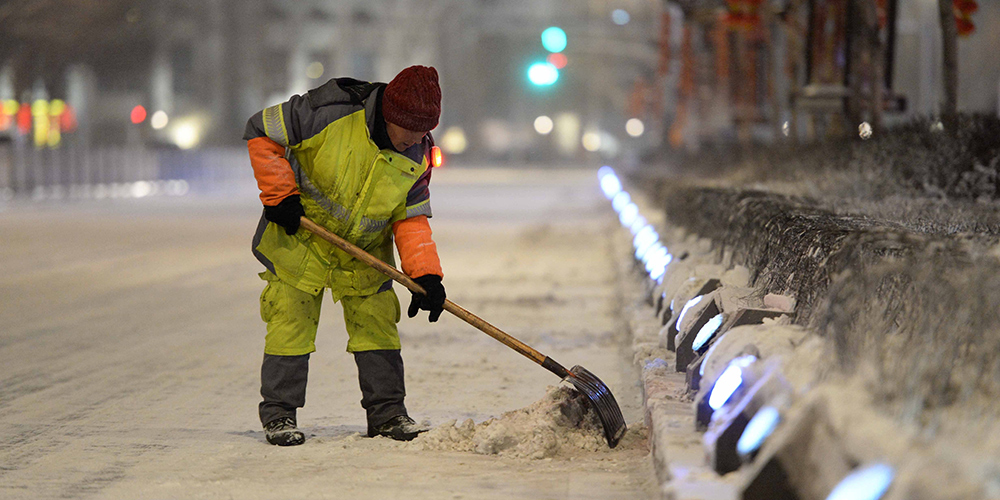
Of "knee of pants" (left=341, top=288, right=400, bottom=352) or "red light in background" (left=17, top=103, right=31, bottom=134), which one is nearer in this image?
"knee of pants" (left=341, top=288, right=400, bottom=352)

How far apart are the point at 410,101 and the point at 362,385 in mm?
1331

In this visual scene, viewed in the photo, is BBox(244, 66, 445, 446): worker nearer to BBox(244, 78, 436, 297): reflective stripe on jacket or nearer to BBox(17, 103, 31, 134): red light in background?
BBox(244, 78, 436, 297): reflective stripe on jacket

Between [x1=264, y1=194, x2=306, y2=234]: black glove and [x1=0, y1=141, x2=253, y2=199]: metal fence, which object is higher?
[x1=264, y1=194, x2=306, y2=234]: black glove

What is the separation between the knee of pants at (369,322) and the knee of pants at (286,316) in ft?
0.65

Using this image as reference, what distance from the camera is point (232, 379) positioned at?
23.1 ft

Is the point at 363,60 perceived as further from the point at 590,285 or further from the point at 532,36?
the point at 590,285

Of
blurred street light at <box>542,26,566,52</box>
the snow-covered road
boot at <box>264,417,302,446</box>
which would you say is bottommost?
the snow-covered road

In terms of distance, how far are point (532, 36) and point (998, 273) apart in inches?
3781

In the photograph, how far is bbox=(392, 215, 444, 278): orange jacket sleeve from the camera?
5.59 meters

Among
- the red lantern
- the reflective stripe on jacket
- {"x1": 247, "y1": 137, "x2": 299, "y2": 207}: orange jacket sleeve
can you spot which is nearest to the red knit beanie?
the reflective stripe on jacket

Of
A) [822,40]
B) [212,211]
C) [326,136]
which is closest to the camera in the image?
[326,136]

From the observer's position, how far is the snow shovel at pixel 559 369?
524cm

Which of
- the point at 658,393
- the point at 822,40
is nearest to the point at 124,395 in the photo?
the point at 658,393

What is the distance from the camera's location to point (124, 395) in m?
6.44
